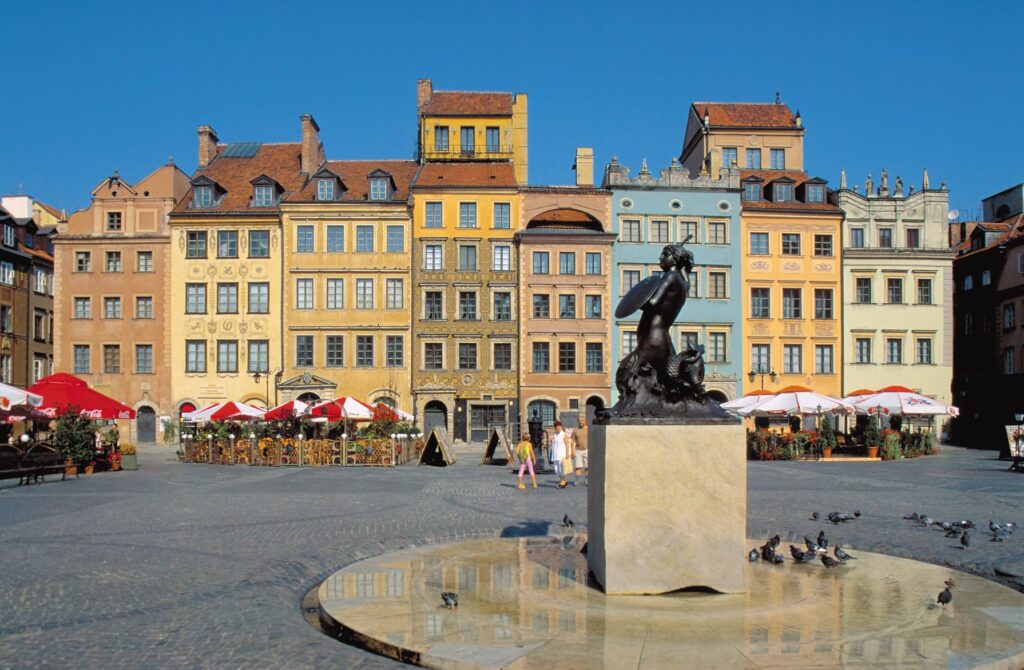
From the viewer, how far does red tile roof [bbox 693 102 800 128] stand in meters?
50.6

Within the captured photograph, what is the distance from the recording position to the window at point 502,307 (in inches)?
1781

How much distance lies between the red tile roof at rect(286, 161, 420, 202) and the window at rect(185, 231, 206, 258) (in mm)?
4522

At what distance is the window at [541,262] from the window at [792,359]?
12.0 meters

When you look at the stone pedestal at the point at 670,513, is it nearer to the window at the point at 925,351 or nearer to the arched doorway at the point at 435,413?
the arched doorway at the point at 435,413

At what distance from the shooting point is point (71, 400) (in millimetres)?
24688

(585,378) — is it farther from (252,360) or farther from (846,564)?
(846,564)

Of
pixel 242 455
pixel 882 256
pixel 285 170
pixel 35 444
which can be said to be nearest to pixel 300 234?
pixel 285 170

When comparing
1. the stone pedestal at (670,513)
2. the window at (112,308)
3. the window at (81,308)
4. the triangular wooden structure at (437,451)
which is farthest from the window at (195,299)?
the stone pedestal at (670,513)

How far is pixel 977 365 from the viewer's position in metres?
49.2

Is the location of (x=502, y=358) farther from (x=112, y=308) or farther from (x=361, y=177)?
(x=112, y=308)

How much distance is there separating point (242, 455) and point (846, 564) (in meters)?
23.2

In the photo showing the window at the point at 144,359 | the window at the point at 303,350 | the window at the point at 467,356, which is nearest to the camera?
the window at the point at 303,350

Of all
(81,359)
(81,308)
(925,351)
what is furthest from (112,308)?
(925,351)

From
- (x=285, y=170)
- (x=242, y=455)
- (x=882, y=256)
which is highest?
(x=285, y=170)
